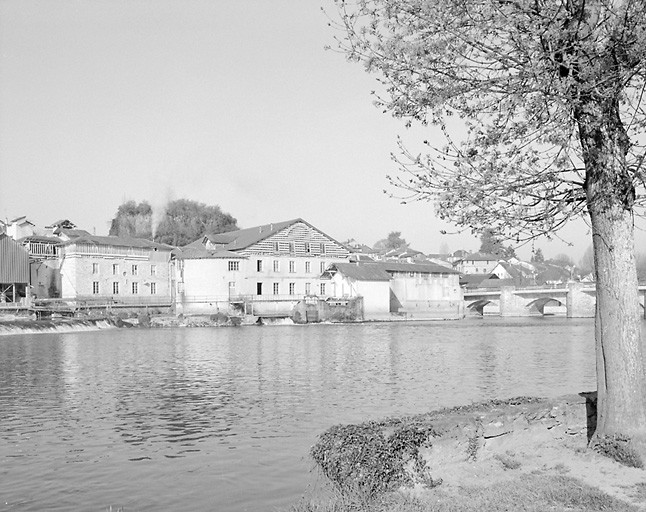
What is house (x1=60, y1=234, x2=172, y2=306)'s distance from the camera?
60281 mm

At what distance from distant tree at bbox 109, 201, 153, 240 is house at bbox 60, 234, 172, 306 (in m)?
26.6

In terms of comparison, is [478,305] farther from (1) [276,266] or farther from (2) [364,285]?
(1) [276,266]

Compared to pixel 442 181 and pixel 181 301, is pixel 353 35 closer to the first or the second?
pixel 442 181

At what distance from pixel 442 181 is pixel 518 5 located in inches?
79.6

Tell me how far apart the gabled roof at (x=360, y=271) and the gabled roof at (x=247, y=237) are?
4.35 meters

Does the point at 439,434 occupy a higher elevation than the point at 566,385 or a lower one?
higher

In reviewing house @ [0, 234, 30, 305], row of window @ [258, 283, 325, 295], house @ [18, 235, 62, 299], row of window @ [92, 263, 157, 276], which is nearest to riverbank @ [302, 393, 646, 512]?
house @ [0, 234, 30, 305]

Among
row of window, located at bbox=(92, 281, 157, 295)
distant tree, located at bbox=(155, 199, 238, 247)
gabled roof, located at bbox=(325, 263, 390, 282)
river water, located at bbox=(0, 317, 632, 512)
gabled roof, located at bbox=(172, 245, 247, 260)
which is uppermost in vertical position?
distant tree, located at bbox=(155, 199, 238, 247)

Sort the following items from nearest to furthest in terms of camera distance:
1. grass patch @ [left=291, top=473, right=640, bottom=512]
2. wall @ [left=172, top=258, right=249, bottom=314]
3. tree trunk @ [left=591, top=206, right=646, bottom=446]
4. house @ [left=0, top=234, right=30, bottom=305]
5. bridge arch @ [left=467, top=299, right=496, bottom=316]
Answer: grass patch @ [left=291, top=473, right=640, bottom=512] → tree trunk @ [left=591, top=206, right=646, bottom=446] → house @ [left=0, top=234, right=30, bottom=305] → wall @ [left=172, top=258, right=249, bottom=314] → bridge arch @ [left=467, top=299, right=496, bottom=316]

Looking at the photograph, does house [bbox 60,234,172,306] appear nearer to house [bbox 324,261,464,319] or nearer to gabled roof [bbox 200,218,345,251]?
gabled roof [bbox 200,218,345,251]

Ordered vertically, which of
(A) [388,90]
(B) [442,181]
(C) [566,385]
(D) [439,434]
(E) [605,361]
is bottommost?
(C) [566,385]

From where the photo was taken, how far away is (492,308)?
321ft

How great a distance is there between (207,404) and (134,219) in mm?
81022

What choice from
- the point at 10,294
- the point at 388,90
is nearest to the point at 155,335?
the point at 10,294
